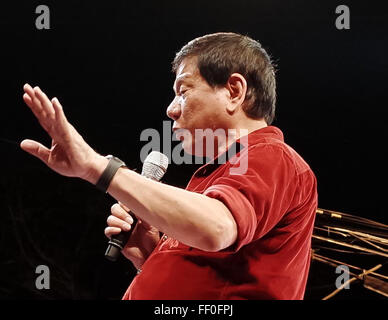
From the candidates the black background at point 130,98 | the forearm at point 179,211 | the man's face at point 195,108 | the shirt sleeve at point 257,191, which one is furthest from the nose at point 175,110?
the black background at point 130,98

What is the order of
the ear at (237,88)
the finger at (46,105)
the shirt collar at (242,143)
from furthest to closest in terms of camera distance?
1. the ear at (237,88)
2. the shirt collar at (242,143)
3. the finger at (46,105)

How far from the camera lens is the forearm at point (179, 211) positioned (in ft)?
2.60

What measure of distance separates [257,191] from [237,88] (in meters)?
0.43

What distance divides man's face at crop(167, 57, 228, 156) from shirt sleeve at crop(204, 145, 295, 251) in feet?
0.73

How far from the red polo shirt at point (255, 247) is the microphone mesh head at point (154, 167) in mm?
275

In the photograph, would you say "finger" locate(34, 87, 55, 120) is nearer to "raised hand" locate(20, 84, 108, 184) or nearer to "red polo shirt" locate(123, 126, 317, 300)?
"raised hand" locate(20, 84, 108, 184)

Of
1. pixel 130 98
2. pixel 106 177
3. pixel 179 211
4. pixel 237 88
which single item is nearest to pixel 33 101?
pixel 106 177

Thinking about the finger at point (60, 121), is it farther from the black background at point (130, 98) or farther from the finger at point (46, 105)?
the black background at point (130, 98)

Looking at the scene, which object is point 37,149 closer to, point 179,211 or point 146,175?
point 179,211

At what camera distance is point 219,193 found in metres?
0.83

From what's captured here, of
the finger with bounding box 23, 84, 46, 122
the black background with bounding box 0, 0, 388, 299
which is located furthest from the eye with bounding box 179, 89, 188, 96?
the black background with bounding box 0, 0, 388, 299

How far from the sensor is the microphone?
1204mm

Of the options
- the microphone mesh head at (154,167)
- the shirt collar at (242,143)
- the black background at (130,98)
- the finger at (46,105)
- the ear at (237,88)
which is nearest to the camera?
the finger at (46,105)
